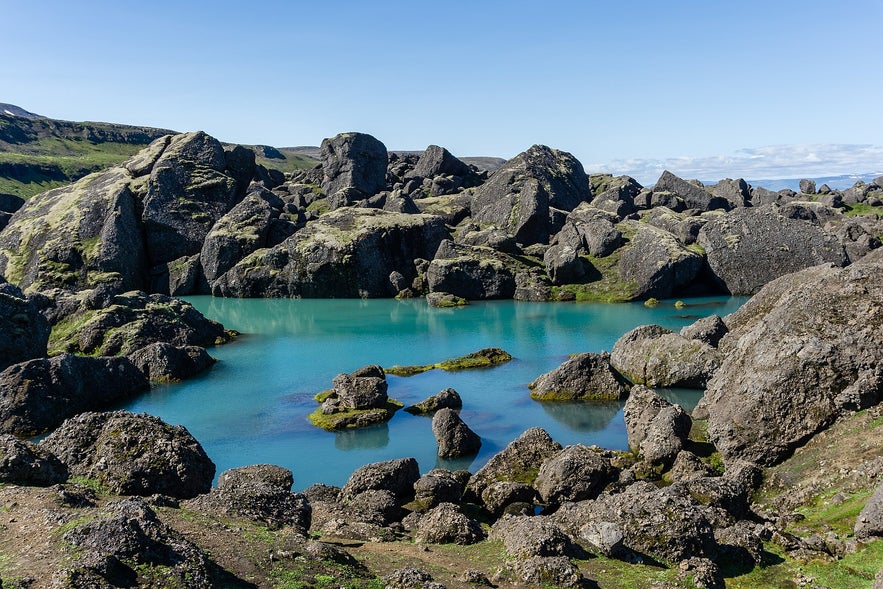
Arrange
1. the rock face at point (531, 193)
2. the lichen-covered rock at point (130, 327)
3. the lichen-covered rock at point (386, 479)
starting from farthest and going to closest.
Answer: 1. the rock face at point (531, 193)
2. the lichen-covered rock at point (130, 327)
3. the lichen-covered rock at point (386, 479)

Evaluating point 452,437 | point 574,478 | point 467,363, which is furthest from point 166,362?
point 574,478

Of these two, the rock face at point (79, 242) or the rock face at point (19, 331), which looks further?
the rock face at point (79, 242)

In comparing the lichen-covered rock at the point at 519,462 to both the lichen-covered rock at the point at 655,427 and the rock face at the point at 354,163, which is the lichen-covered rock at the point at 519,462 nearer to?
the lichen-covered rock at the point at 655,427

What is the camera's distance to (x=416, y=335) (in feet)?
249

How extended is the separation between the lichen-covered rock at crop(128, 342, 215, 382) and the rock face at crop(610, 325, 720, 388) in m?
35.2

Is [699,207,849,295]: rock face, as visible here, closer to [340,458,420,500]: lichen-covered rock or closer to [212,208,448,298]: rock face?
[212,208,448,298]: rock face

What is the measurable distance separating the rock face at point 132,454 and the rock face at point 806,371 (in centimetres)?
2314

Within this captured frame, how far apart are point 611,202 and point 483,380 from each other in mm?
95329

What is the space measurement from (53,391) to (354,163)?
435 feet

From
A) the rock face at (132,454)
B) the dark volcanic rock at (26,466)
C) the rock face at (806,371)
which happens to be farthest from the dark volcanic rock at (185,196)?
the rock face at (806,371)

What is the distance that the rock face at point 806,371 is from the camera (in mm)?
29156

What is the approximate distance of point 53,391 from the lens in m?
44.7

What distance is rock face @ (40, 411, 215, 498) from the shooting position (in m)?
25.6

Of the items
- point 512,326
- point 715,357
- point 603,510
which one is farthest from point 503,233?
point 603,510
